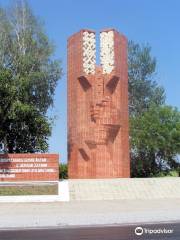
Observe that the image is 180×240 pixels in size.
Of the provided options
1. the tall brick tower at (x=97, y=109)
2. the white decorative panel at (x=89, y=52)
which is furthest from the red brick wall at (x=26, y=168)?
→ the white decorative panel at (x=89, y=52)

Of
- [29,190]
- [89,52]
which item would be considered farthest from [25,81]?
[29,190]

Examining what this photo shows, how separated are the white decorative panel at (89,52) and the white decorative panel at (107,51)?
1.63 ft

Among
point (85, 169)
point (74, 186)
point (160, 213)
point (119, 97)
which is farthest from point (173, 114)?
point (160, 213)

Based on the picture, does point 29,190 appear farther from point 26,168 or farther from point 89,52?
point 89,52

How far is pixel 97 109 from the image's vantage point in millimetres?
29609

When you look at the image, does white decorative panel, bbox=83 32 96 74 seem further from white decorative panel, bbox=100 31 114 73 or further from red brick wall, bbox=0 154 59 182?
red brick wall, bbox=0 154 59 182

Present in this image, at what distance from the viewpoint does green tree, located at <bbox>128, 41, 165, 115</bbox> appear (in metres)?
47.4

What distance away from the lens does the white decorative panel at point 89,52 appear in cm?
3023

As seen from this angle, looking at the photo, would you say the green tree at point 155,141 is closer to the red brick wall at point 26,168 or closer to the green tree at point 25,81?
the green tree at point 25,81

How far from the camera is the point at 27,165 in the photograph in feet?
85.3

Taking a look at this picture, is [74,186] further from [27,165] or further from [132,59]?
[132,59]

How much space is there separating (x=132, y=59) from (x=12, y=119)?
21.7 metres

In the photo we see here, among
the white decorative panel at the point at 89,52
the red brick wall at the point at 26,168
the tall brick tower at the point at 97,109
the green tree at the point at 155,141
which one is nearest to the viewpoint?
the red brick wall at the point at 26,168

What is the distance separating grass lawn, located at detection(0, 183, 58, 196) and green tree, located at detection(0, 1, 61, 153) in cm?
586
